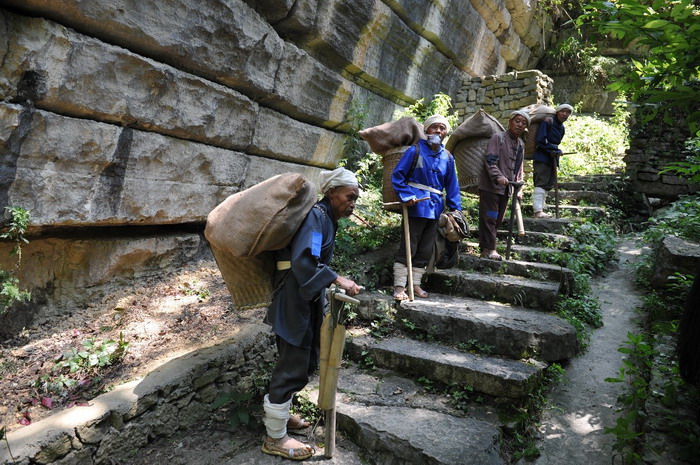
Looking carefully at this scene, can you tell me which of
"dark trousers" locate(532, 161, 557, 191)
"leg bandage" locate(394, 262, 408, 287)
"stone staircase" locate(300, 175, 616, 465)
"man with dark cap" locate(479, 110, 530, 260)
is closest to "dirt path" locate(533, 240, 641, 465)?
"stone staircase" locate(300, 175, 616, 465)

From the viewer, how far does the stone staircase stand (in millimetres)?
2734

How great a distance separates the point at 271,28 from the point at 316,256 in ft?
11.9

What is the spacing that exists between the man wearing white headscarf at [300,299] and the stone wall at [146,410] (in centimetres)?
64

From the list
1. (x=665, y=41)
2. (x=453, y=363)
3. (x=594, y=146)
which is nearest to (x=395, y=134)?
(x=453, y=363)

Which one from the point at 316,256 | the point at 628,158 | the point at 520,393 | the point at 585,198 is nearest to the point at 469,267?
the point at 520,393

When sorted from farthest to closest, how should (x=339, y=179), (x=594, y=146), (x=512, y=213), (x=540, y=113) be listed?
(x=594, y=146)
(x=540, y=113)
(x=512, y=213)
(x=339, y=179)

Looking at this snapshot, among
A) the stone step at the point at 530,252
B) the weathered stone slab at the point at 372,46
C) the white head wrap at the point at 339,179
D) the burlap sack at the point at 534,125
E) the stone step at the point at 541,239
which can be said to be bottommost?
the stone step at the point at 530,252

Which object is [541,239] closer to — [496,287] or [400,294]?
[496,287]

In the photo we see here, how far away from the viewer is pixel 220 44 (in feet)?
14.6

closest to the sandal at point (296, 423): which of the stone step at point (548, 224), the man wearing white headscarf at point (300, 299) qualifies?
the man wearing white headscarf at point (300, 299)

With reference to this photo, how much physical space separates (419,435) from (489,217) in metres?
3.18

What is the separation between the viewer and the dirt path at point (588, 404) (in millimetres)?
2682

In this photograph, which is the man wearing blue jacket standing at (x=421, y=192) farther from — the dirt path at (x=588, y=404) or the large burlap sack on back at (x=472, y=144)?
the dirt path at (x=588, y=404)

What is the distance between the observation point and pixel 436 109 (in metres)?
8.54
